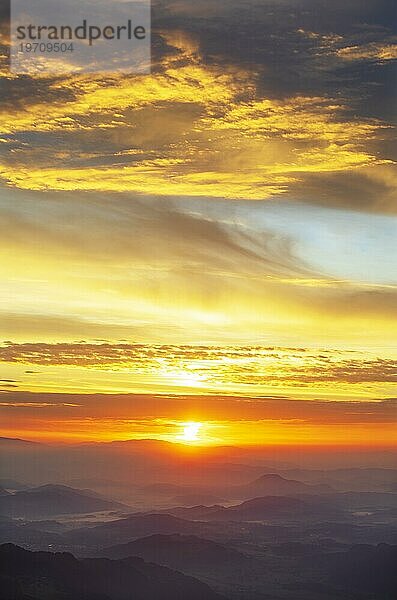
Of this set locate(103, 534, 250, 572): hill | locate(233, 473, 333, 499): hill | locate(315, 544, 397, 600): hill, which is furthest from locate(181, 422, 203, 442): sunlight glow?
locate(315, 544, 397, 600): hill

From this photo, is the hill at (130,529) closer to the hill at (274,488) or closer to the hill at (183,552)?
the hill at (183,552)

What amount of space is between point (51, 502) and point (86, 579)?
1.13 metres

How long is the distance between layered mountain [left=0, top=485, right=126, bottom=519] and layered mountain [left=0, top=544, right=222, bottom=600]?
0.45 metres

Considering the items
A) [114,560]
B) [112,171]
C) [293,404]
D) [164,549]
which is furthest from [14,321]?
[164,549]

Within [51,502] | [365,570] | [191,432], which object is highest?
[191,432]

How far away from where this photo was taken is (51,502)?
8.58m

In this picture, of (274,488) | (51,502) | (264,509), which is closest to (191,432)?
(274,488)

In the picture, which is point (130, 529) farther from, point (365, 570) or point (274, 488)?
point (365, 570)

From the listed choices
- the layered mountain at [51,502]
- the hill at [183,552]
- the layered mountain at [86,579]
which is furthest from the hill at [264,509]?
the layered mountain at [51,502]

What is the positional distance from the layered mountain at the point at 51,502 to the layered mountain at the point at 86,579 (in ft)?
1.49

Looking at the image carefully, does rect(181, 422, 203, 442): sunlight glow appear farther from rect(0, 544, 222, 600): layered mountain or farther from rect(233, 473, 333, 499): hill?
rect(0, 544, 222, 600): layered mountain

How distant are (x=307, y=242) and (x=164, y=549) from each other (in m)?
5.18

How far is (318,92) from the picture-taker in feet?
22.7

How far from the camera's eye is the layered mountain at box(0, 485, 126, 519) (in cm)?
797
